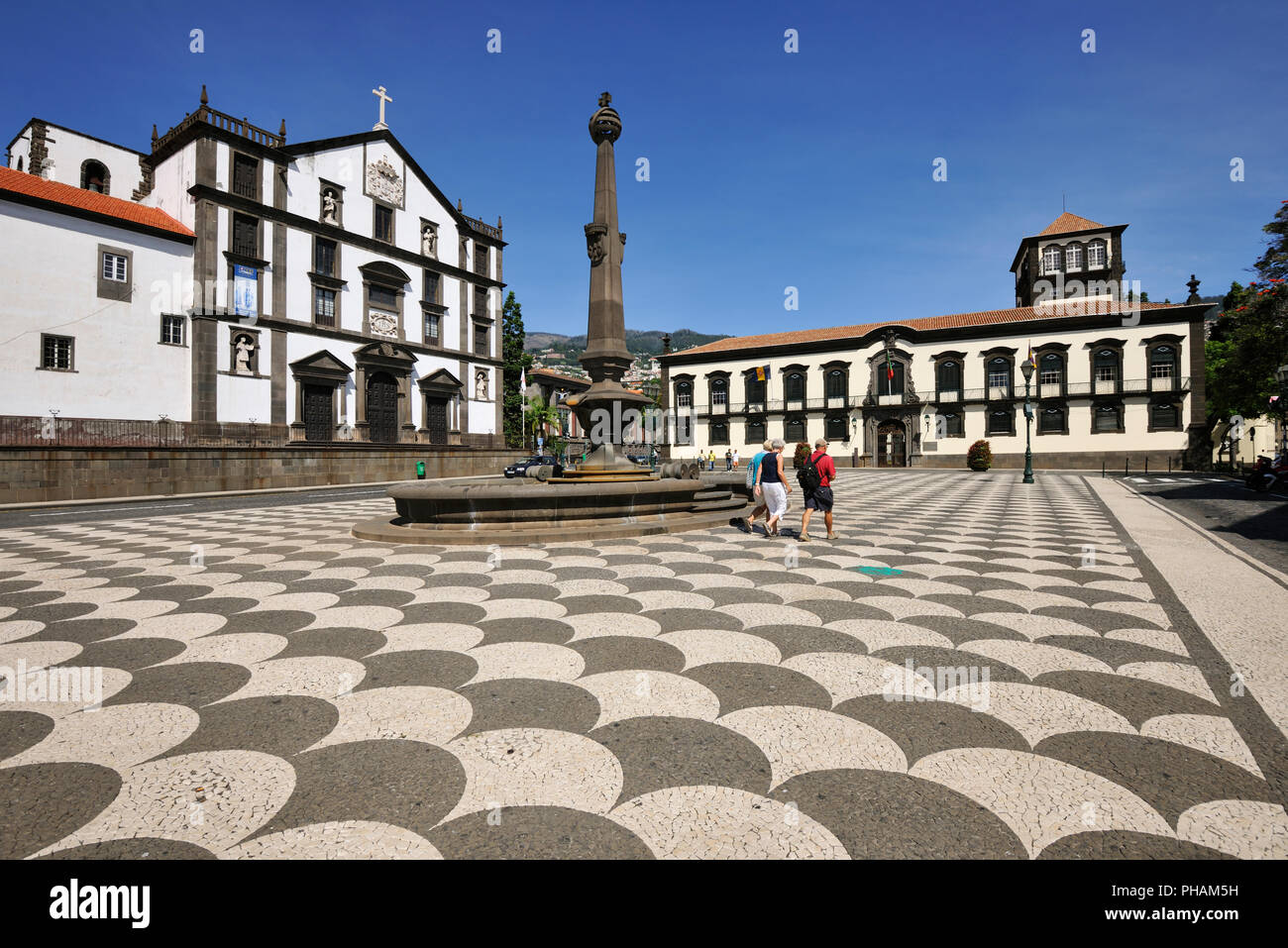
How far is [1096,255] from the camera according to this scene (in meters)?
40.6

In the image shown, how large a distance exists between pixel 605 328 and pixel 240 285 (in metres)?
23.2

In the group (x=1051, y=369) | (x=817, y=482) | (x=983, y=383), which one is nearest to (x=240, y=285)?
(x=817, y=482)

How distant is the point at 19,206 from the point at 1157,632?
31521mm

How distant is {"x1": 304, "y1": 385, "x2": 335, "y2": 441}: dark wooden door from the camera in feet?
93.1

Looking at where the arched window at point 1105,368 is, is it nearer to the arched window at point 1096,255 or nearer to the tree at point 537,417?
the arched window at point 1096,255

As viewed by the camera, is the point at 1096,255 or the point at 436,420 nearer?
the point at 436,420

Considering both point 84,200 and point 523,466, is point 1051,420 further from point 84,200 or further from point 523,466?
point 84,200

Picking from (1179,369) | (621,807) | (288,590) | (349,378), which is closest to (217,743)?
(621,807)

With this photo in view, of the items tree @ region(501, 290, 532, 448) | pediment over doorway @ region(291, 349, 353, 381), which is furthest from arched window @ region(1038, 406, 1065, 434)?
pediment over doorway @ region(291, 349, 353, 381)

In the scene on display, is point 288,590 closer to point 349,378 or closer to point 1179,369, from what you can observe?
point 349,378

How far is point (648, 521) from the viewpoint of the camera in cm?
922

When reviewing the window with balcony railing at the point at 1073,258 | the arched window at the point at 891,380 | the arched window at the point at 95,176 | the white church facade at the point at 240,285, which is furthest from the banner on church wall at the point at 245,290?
the window with balcony railing at the point at 1073,258

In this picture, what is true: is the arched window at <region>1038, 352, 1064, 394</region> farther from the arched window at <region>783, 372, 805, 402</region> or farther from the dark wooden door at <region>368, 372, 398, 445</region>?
the dark wooden door at <region>368, 372, 398, 445</region>

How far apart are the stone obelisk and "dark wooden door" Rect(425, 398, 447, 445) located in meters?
25.4
